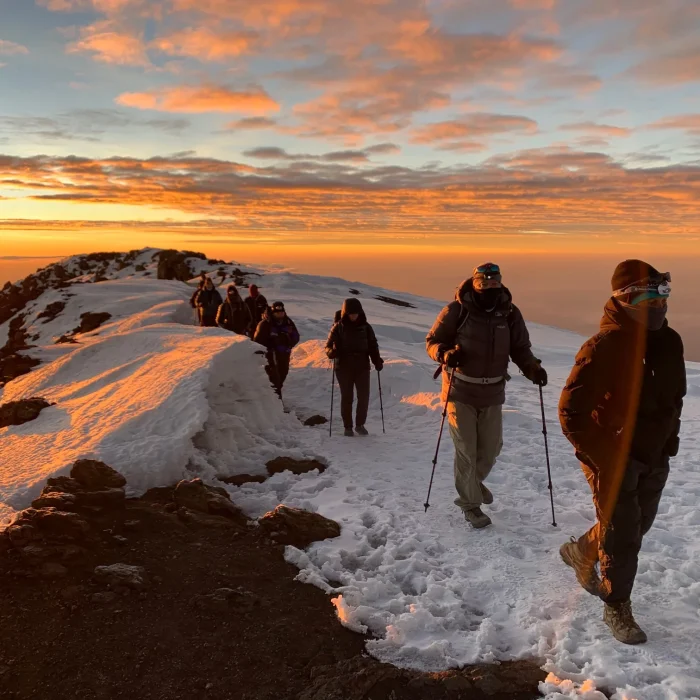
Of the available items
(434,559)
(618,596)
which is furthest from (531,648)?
(434,559)

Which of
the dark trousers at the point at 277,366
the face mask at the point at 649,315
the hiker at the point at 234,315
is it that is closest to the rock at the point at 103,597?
the face mask at the point at 649,315

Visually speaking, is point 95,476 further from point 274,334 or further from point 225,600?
point 274,334

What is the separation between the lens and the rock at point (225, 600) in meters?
4.73

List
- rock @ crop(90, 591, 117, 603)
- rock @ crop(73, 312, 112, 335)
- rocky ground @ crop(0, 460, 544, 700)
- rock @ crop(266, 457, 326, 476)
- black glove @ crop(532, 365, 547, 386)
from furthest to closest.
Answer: rock @ crop(73, 312, 112, 335), rock @ crop(266, 457, 326, 476), black glove @ crop(532, 365, 547, 386), rock @ crop(90, 591, 117, 603), rocky ground @ crop(0, 460, 544, 700)

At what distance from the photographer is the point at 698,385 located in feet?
47.2

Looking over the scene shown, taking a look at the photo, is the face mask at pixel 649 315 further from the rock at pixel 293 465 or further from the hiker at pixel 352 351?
the hiker at pixel 352 351

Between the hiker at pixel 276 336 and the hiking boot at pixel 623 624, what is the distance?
862 cm

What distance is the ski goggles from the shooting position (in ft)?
13.1

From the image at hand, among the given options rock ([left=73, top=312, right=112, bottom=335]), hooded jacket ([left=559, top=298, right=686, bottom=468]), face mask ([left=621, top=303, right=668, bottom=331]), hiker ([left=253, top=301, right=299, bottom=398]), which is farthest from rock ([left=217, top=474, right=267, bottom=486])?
rock ([left=73, top=312, right=112, bottom=335])

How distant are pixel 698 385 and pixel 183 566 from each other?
1416cm

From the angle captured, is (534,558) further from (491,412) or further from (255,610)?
(255,610)

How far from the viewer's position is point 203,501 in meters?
6.59

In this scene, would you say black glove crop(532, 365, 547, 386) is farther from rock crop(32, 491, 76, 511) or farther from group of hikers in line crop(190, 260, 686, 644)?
rock crop(32, 491, 76, 511)

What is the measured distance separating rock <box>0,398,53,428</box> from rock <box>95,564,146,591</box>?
5733mm
